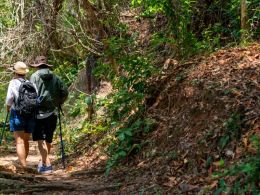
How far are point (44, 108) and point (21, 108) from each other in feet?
1.98

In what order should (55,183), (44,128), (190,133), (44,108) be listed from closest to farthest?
(190,133)
(55,183)
(44,108)
(44,128)

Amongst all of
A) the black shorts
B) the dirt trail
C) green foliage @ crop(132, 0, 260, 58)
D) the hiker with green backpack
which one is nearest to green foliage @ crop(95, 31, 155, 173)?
the dirt trail

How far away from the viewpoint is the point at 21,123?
750 centimetres

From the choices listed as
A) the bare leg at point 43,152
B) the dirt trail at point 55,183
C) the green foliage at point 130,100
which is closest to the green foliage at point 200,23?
the green foliage at point 130,100

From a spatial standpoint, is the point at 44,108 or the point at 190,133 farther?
the point at 44,108

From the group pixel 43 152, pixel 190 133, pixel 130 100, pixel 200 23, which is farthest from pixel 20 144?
pixel 200 23

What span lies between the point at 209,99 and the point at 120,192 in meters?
1.68

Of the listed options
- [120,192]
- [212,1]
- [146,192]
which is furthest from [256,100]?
[212,1]

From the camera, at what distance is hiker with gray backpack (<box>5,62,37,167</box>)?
7.46 metres

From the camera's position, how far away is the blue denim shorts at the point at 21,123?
748 cm

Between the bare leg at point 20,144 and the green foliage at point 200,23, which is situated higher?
the green foliage at point 200,23

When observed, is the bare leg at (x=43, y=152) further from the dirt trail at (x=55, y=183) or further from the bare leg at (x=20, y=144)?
the dirt trail at (x=55, y=183)

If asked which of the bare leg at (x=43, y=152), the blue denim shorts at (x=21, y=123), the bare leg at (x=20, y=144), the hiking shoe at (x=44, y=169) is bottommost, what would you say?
the hiking shoe at (x=44, y=169)

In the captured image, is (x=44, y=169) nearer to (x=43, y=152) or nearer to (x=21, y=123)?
(x=43, y=152)
